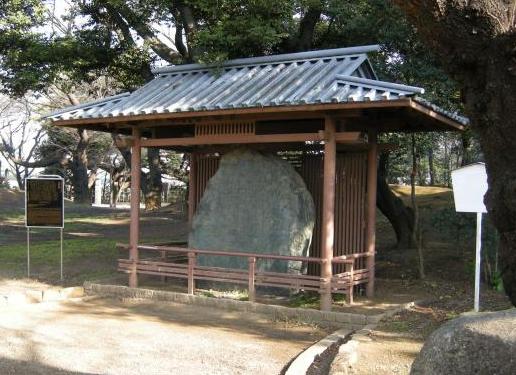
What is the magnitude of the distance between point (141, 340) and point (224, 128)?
4.13 m

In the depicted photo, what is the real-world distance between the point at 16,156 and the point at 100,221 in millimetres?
22361

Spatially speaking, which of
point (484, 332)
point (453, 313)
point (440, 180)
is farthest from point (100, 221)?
point (440, 180)

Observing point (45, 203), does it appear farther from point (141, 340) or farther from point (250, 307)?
point (141, 340)

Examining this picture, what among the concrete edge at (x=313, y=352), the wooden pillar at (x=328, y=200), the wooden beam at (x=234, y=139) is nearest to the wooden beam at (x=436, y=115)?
the wooden pillar at (x=328, y=200)

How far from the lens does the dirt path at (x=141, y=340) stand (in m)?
→ 6.36

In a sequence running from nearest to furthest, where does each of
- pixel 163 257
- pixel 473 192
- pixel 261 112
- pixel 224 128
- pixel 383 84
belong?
pixel 473 192 → pixel 383 84 → pixel 261 112 → pixel 224 128 → pixel 163 257

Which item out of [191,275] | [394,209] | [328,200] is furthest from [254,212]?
[394,209]

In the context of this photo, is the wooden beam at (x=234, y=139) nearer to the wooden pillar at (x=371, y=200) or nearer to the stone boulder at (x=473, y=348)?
the wooden pillar at (x=371, y=200)

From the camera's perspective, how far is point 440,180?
44.4m

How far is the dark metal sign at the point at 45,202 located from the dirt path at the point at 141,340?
116 inches

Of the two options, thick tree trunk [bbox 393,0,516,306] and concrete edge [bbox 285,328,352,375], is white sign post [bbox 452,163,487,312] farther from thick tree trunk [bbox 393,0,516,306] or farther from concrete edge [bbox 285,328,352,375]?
thick tree trunk [bbox 393,0,516,306]

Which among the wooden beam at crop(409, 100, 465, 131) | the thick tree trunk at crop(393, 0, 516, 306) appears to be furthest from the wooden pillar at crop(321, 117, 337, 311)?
the thick tree trunk at crop(393, 0, 516, 306)

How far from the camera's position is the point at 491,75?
3.33 meters

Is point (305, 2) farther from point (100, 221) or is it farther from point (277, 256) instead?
point (100, 221)
